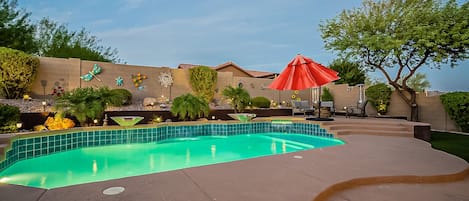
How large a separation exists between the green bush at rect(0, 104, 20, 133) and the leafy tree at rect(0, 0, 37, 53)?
8.63 meters

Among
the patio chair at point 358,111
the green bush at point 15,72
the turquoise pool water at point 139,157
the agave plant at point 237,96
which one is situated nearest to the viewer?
the turquoise pool water at point 139,157

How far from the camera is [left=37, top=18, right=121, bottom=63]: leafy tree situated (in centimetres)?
1304

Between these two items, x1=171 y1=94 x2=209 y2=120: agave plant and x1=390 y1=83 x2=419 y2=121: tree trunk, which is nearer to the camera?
x1=171 y1=94 x2=209 y2=120: agave plant

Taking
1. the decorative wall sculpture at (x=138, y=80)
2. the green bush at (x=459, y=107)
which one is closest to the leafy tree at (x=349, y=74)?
the green bush at (x=459, y=107)

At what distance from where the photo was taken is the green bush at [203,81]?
1195cm

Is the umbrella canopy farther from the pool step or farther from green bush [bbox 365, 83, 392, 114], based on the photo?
green bush [bbox 365, 83, 392, 114]

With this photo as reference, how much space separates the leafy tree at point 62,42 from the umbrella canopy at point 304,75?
34.5 ft

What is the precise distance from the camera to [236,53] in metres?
33.9

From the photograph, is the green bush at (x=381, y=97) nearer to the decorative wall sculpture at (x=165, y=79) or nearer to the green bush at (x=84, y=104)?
the decorative wall sculpture at (x=165, y=79)

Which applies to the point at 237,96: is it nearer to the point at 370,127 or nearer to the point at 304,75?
the point at 304,75

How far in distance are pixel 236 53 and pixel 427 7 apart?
2583 centimetres

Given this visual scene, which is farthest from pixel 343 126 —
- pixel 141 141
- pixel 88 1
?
pixel 88 1

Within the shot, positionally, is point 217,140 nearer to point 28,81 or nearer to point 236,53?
point 28,81

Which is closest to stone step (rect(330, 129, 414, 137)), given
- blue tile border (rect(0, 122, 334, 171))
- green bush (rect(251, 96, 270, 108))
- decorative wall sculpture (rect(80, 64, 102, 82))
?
blue tile border (rect(0, 122, 334, 171))
